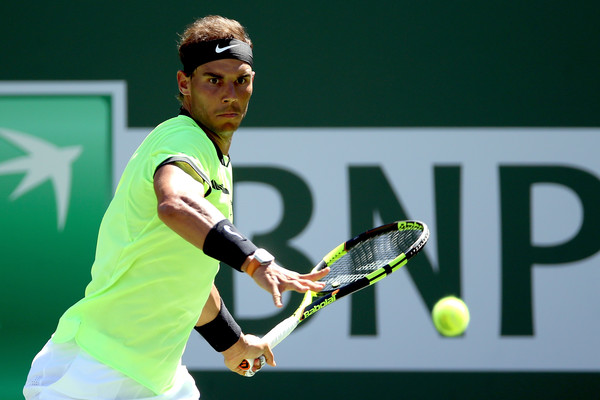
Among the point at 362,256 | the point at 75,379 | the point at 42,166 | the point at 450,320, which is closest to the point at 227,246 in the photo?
the point at 75,379

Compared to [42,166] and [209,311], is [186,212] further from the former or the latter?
[42,166]

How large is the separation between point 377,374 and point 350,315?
13.7 inches

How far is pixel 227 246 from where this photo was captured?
6.53 feet

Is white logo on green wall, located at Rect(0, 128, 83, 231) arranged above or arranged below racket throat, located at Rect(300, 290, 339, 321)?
above

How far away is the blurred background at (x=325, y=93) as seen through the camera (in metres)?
4.72

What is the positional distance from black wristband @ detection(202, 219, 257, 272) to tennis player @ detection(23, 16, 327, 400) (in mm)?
130

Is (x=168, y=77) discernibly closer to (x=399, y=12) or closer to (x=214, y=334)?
(x=399, y=12)

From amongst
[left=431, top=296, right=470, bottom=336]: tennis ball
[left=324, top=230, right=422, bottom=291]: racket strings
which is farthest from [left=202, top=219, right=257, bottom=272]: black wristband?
[left=431, top=296, right=470, bottom=336]: tennis ball

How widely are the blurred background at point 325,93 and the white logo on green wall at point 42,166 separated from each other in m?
0.03

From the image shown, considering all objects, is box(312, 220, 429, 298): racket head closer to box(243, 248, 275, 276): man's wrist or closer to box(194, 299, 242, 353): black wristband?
box(194, 299, 242, 353): black wristband

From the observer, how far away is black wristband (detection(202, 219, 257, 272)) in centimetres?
198

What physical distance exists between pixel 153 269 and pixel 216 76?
2.03 feet

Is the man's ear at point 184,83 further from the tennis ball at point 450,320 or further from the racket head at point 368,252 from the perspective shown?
the tennis ball at point 450,320

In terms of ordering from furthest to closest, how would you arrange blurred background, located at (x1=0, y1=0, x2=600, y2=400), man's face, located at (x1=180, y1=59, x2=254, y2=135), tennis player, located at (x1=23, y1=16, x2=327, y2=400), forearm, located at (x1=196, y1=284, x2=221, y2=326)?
blurred background, located at (x1=0, y1=0, x2=600, y2=400) < forearm, located at (x1=196, y1=284, x2=221, y2=326) < man's face, located at (x1=180, y1=59, x2=254, y2=135) < tennis player, located at (x1=23, y1=16, x2=327, y2=400)
